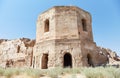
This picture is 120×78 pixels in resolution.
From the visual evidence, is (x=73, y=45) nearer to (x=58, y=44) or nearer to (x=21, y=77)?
(x=58, y=44)

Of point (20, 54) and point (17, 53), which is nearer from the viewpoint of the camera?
point (20, 54)

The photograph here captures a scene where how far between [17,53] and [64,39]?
10.3 metres

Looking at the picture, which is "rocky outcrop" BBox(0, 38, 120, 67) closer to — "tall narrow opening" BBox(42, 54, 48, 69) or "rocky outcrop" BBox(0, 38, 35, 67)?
"rocky outcrop" BBox(0, 38, 35, 67)

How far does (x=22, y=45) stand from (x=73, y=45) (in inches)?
414

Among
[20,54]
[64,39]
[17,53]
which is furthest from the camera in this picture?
[17,53]

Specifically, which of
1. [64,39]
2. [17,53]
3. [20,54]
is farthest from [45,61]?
[17,53]

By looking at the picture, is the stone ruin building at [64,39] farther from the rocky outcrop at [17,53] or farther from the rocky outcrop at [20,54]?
the rocky outcrop at [17,53]

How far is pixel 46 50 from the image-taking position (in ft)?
46.5

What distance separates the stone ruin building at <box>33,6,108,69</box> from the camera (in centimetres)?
1354

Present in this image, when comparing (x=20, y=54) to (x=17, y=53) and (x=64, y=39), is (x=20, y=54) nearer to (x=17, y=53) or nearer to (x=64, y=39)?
(x=17, y=53)

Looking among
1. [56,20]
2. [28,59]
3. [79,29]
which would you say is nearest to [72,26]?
[79,29]

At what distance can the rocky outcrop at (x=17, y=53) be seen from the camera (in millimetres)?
19484

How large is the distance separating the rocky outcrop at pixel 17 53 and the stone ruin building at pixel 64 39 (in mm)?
4620

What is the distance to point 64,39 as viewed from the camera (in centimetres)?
1392
